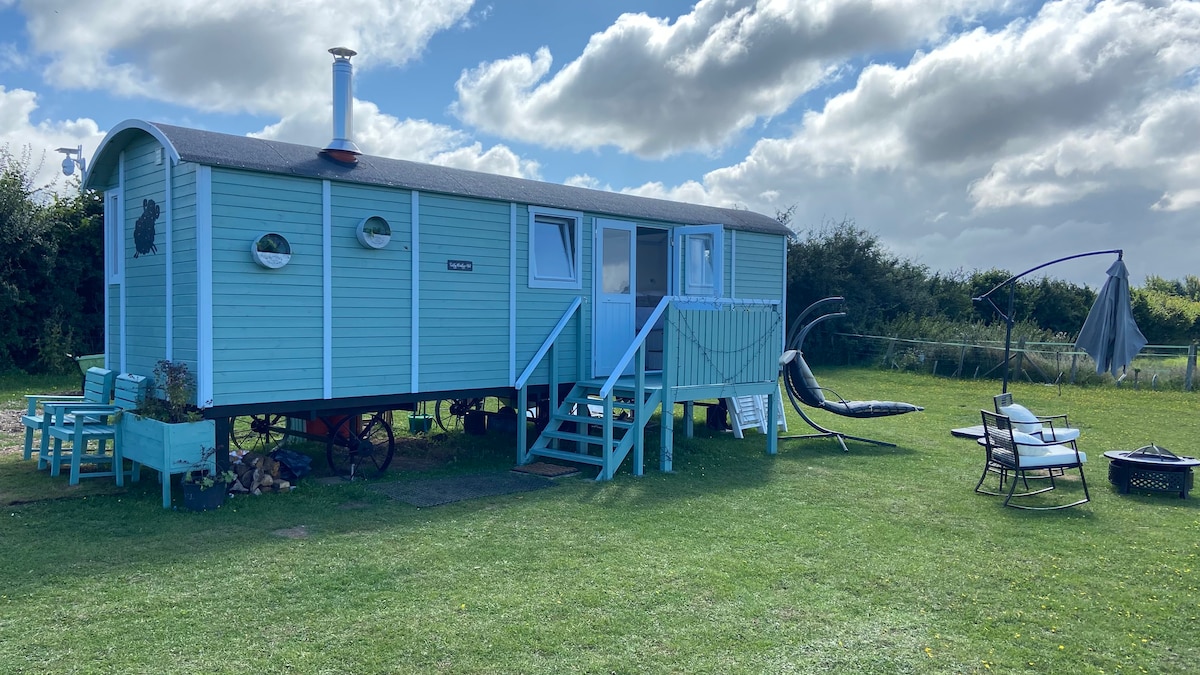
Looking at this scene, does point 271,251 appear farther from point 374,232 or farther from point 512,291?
point 512,291

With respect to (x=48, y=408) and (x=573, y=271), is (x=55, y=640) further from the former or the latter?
(x=573, y=271)

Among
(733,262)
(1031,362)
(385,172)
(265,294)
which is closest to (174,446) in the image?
(265,294)

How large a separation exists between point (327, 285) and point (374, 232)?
67cm

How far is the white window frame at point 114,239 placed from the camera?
26.7ft

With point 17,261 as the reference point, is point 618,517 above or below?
below

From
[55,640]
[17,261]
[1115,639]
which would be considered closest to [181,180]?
[55,640]

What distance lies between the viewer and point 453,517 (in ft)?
21.2

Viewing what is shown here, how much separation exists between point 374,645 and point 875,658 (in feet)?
7.82

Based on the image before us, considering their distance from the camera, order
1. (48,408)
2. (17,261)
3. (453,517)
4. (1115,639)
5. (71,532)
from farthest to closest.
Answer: (17,261) → (48,408) → (453,517) → (71,532) → (1115,639)

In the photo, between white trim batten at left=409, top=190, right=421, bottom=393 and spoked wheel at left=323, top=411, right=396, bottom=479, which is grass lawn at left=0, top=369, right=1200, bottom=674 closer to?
spoked wheel at left=323, top=411, right=396, bottom=479

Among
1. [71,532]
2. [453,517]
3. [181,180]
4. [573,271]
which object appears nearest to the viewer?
[71,532]

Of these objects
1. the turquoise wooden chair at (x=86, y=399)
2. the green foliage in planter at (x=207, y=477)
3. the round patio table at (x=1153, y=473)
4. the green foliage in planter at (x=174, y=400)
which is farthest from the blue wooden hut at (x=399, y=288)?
the round patio table at (x=1153, y=473)

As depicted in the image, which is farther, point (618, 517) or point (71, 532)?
point (618, 517)

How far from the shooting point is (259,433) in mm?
9266
